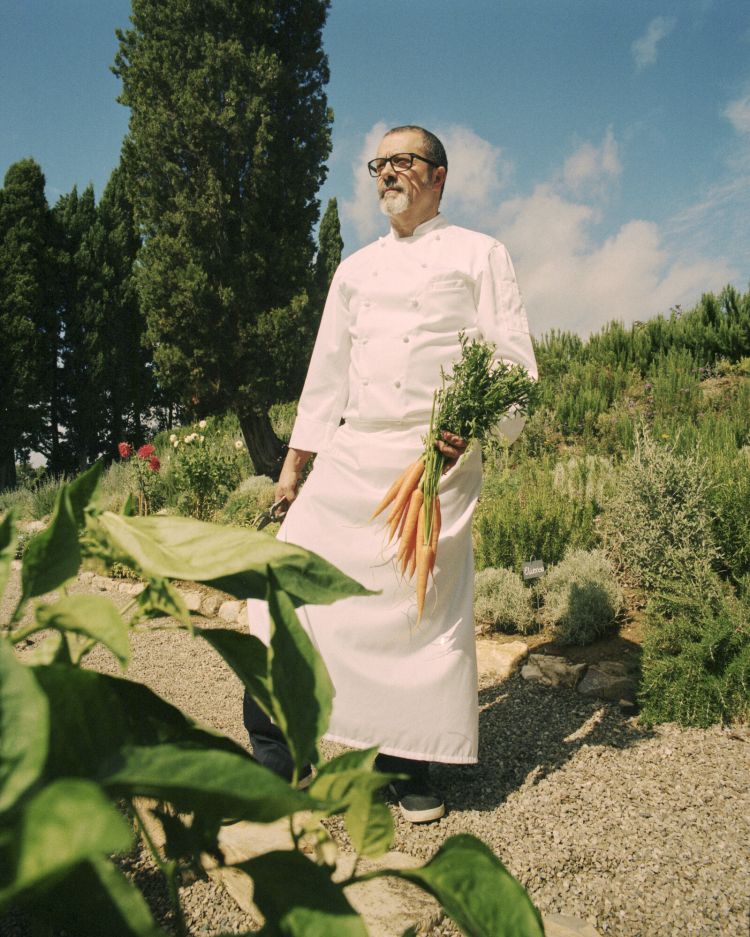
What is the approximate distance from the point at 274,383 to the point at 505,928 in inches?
454

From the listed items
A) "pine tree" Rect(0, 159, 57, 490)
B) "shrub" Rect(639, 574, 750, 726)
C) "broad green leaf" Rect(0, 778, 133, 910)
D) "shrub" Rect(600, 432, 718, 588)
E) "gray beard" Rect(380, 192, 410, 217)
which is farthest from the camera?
"pine tree" Rect(0, 159, 57, 490)

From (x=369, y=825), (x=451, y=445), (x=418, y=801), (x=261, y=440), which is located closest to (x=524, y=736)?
(x=418, y=801)

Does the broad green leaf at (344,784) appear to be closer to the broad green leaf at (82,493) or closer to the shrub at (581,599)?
the broad green leaf at (82,493)

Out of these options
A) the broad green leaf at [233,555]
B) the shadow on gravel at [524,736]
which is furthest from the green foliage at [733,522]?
the broad green leaf at [233,555]

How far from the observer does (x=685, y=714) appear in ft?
9.68

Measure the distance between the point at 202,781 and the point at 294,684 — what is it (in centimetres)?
10

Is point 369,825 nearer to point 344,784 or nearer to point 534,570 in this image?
point 344,784

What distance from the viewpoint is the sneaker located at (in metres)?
2.29

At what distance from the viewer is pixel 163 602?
36cm

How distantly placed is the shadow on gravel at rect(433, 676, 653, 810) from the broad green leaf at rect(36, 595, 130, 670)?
2380mm

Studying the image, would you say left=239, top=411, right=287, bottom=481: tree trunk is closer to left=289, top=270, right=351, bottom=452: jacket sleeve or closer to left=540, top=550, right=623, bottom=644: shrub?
left=540, top=550, right=623, bottom=644: shrub

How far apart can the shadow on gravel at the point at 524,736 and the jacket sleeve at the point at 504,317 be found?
4.06 ft

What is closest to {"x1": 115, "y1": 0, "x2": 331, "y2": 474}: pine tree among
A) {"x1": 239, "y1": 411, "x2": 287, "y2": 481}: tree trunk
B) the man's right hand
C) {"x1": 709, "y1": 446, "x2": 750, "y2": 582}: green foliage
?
{"x1": 239, "y1": 411, "x2": 287, "y2": 481}: tree trunk

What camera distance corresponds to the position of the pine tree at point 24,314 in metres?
14.7
